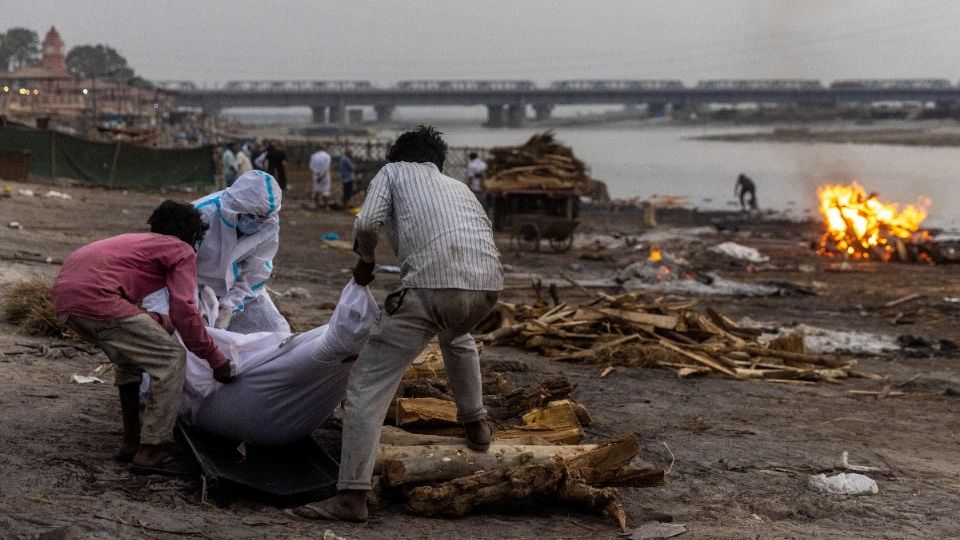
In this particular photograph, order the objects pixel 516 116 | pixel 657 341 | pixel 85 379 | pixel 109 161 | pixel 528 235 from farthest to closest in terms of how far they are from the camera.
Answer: pixel 516 116, pixel 109 161, pixel 528 235, pixel 657 341, pixel 85 379

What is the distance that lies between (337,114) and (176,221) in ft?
484

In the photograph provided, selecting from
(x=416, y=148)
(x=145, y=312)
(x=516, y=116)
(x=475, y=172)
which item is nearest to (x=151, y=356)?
(x=145, y=312)

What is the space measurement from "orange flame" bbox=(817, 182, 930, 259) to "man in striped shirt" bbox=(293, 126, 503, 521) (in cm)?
2072

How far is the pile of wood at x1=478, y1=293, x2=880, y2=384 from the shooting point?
11609 millimetres

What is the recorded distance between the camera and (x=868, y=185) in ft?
193

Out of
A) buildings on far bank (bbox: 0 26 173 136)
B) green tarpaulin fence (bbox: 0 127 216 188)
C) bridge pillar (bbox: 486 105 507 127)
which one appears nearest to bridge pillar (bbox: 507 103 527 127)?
bridge pillar (bbox: 486 105 507 127)

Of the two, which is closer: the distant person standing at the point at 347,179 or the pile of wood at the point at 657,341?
the pile of wood at the point at 657,341

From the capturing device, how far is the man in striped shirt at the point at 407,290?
5.68 m

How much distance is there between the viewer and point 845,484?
7246 millimetres

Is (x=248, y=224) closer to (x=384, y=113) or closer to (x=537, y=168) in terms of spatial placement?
(x=537, y=168)

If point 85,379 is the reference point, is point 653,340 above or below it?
below

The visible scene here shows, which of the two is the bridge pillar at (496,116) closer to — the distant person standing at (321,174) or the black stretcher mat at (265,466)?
the distant person standing at (321,174)

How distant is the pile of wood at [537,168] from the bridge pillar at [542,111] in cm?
11636

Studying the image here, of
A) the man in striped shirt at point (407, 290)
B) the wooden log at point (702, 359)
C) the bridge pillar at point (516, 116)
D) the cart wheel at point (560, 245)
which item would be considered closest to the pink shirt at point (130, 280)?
the man in striped shirt at point (407, 290)
